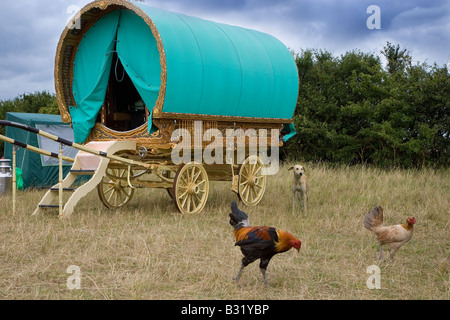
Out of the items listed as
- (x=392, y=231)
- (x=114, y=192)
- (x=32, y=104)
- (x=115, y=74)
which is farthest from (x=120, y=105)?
(x=32, y=104)

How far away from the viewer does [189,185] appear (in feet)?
29.3

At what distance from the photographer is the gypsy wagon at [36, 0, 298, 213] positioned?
825 centimetres

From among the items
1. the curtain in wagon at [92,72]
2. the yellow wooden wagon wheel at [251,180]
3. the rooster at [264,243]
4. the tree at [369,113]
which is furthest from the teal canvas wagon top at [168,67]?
the tree at [369,113]

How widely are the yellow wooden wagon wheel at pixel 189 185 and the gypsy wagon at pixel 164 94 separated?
0.08ft

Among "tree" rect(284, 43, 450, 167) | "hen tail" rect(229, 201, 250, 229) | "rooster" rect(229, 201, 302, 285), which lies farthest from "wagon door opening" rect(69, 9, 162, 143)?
"tree" rect(284, 43, 450, 167)

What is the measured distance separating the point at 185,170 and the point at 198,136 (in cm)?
63

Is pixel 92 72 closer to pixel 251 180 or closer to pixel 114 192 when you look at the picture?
pixel 114 192

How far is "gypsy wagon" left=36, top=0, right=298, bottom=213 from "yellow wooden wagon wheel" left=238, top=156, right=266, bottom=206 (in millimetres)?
22

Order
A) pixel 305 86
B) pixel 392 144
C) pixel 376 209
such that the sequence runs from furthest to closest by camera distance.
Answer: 1. pixel 305 86
2. pixel 392 144
3. pixel 376 209

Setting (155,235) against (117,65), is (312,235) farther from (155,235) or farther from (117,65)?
(117,65)

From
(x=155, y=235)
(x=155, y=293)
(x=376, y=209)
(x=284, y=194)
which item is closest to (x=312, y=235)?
(x=376, y=209)

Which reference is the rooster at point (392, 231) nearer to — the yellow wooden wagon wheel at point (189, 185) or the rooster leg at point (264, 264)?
the rooster leg at point (264, 264)

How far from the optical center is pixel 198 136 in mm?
8781

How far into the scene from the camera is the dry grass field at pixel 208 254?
4.68 metres
